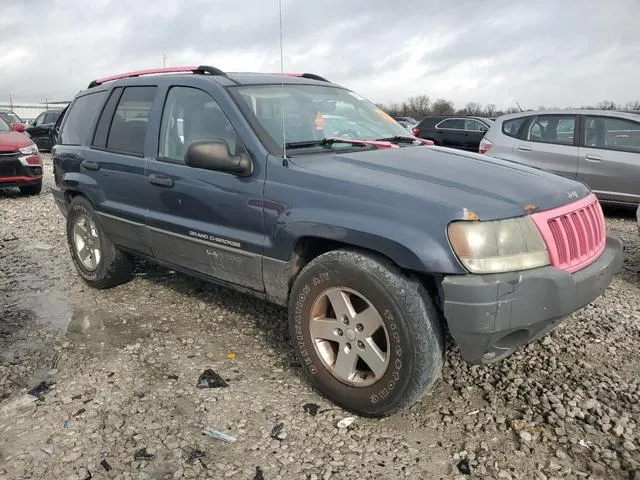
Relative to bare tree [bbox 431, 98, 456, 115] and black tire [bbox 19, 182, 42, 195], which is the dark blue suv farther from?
bare tree [bbox 431, 98, 456, 115]

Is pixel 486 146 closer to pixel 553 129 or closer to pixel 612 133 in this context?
pixel 553 129

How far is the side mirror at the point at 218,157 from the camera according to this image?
10.1 feet

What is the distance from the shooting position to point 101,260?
4.59m

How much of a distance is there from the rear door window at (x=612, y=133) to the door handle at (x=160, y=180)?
651 centimetres

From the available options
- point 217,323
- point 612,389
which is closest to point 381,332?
point 612,389

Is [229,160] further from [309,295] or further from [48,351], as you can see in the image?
[48,351]

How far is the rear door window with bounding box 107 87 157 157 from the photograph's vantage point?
3.97 m

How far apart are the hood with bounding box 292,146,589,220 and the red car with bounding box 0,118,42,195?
8472mm

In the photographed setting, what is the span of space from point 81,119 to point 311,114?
2.44 meters

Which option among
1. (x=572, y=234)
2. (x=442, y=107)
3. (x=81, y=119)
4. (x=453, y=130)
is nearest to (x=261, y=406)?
(x=572, y=234)

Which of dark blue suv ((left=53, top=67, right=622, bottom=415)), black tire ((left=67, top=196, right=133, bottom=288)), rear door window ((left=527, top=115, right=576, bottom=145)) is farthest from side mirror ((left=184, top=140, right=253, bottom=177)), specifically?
rear door window ((left=527, top=115, right=576, bottom=145))

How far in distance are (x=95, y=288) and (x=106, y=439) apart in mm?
2479

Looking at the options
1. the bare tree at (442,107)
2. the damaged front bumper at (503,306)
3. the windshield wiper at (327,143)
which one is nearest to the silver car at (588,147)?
the windshield wiper at (327,143)

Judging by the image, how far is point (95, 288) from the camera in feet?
15.9
